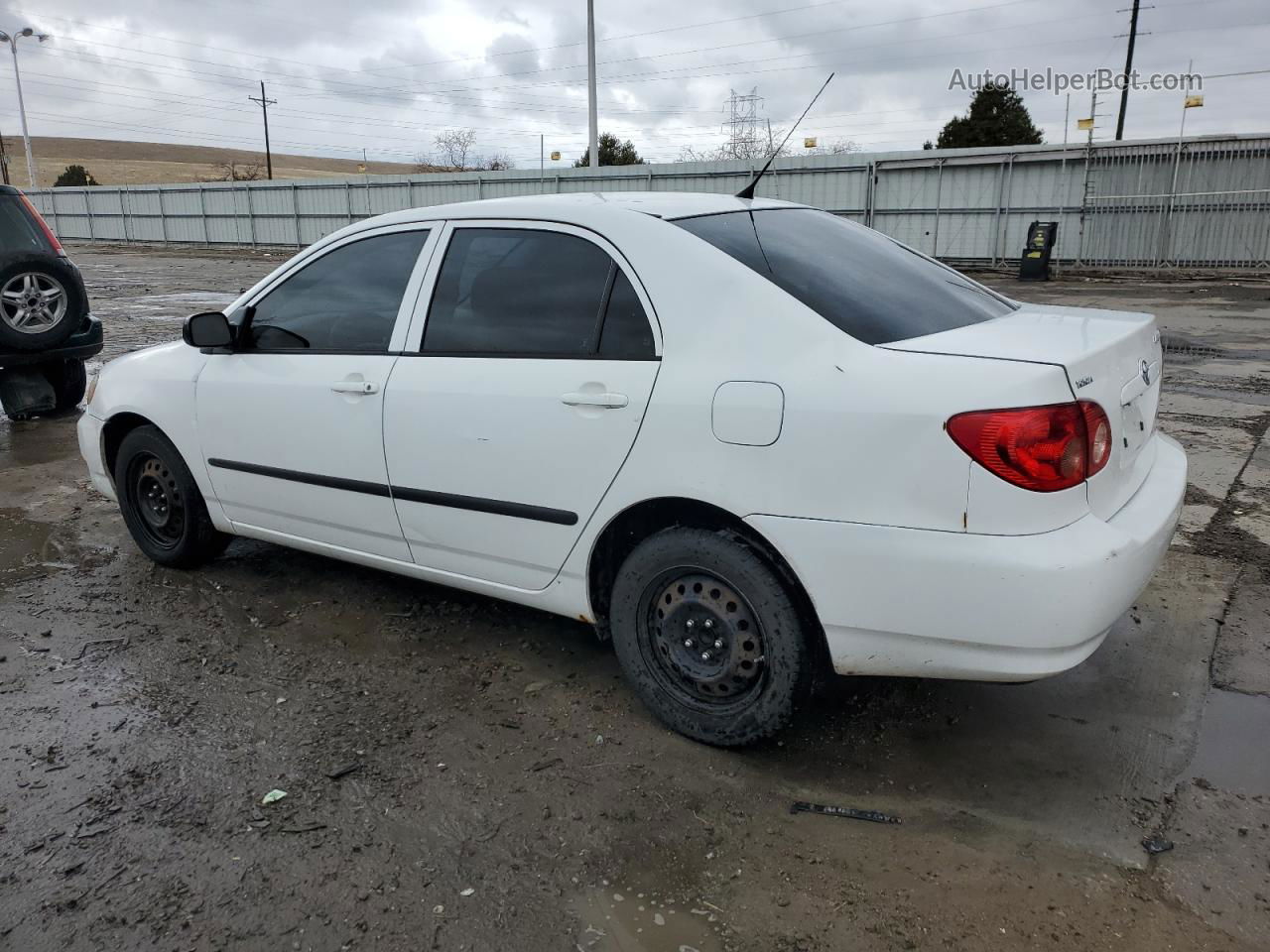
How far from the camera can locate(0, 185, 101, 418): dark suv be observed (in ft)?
24.6

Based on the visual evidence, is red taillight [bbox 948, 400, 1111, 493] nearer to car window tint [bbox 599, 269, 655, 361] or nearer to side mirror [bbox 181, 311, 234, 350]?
car window tint [bbox 599, 269, 655, 361]

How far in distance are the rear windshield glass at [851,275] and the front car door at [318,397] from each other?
3.99 feet

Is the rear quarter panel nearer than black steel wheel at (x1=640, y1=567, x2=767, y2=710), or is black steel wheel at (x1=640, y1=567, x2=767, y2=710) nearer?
the rear quarter panel

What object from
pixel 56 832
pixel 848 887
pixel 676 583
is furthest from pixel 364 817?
pixel 848 887

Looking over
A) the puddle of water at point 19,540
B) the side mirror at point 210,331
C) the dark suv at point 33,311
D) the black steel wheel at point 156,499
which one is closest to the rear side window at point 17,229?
the dark suv at point 33,311

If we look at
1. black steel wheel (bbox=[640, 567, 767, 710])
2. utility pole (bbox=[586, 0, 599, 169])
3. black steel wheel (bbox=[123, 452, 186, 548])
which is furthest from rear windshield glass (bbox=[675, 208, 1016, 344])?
utility pole (bbox=[586, 0, 599, 169])

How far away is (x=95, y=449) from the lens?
4.68 metres

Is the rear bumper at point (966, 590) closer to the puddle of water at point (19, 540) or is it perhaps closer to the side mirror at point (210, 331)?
→ the side mirror at point (210, 331)

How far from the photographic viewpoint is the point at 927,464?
95.1 inches

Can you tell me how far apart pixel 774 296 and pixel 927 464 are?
686mm

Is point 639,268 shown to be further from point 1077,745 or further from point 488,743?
point 1077,745

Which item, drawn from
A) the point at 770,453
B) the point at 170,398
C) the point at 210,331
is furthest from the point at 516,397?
the point at 170,398

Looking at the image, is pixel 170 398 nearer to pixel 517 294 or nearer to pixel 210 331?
pixel 210 331

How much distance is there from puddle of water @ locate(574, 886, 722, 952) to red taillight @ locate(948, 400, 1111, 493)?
129 centimetres
